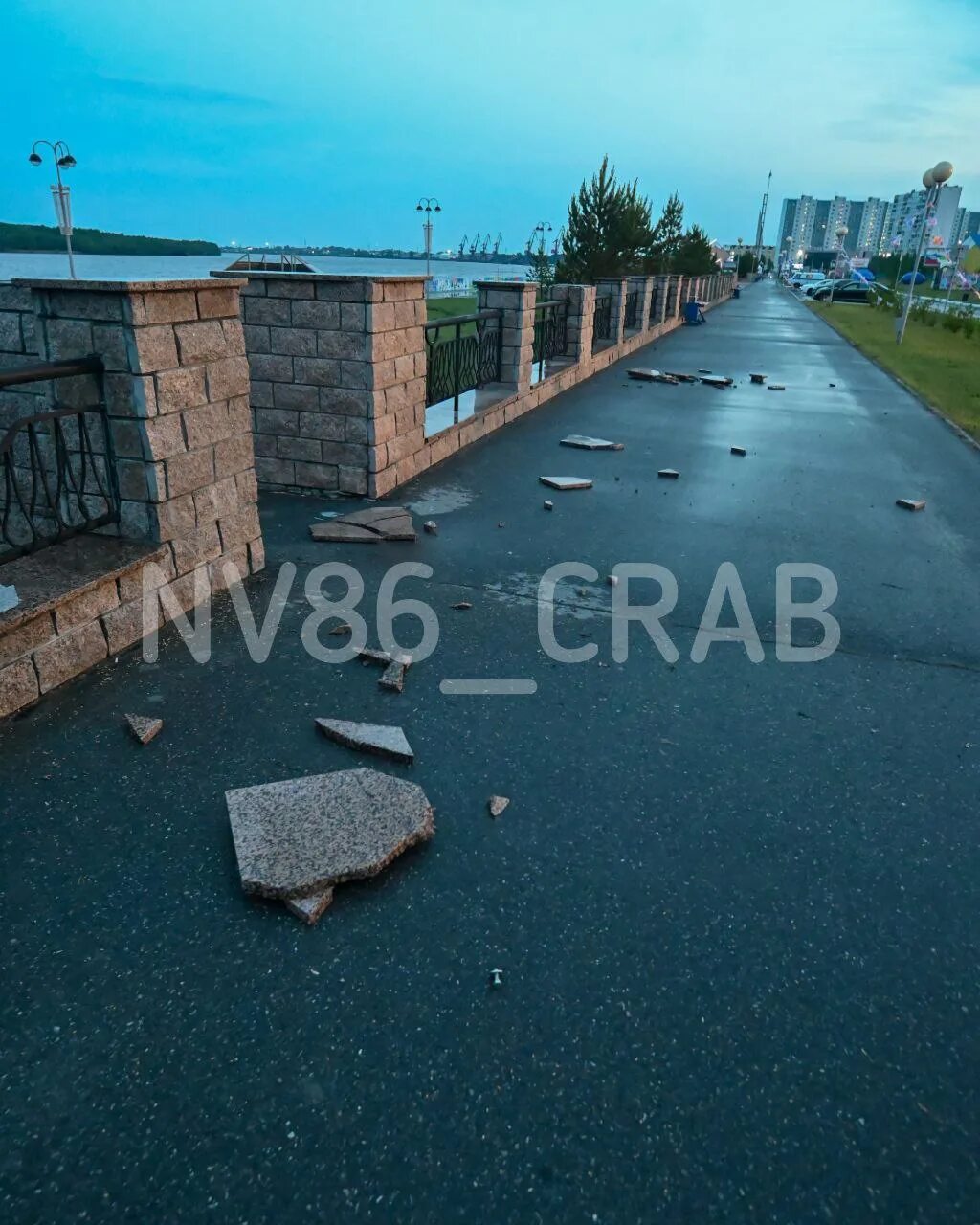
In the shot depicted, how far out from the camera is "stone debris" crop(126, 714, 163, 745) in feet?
11.7

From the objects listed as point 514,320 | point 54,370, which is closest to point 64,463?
point 54,370

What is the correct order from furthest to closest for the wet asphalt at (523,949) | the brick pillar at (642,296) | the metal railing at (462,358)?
the brick pillar at (642,296), the metal railing at (462,358), the wet asphalt at (523,949)

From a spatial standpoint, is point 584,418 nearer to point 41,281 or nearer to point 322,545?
point 322,545

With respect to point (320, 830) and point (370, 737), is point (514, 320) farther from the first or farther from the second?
point (320, 830)

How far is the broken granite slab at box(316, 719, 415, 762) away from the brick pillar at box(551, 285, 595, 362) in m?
12.3

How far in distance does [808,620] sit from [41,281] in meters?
4.75

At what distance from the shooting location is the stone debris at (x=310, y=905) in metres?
2.64

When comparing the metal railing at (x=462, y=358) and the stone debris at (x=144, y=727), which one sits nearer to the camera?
the stone debris at (x=144, y=727)

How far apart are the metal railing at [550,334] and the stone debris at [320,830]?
11.1 metres

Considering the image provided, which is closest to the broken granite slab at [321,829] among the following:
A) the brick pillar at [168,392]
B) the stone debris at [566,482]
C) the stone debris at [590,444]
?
the brick pillar at [168,392]

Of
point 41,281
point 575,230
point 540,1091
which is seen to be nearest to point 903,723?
point 540,1091

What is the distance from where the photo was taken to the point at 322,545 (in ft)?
20.1

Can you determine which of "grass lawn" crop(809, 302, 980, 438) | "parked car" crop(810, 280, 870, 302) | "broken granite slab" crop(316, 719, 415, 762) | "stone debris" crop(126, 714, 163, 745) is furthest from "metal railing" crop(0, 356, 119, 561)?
"parked car" crop(810, 280, 870, 302)

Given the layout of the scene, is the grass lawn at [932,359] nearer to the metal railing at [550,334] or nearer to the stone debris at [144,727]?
the metal railing at [550,334]
